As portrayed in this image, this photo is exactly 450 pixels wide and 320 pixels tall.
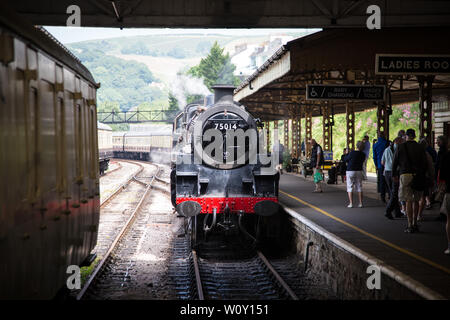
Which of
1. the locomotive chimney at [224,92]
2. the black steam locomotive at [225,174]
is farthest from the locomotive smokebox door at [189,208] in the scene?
the locomotive chimney at [224,92]

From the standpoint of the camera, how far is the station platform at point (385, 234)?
6.71m

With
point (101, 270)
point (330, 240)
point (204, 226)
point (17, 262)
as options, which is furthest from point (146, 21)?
point (17, 262)

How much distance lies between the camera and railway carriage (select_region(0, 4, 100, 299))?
12.1 feet

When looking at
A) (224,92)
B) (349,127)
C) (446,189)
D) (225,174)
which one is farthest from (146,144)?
(446,189)

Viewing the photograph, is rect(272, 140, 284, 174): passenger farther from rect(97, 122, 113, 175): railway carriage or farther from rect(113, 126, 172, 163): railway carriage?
rect(113, 126, 172, 163): railway carriage

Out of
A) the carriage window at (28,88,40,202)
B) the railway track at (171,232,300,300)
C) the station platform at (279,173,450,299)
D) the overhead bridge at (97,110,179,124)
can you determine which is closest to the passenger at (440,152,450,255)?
the station platform at (279,173,450,299)

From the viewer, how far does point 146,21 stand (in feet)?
36.1

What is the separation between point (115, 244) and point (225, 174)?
2.75 meters

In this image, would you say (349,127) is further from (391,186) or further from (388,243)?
(388,243)

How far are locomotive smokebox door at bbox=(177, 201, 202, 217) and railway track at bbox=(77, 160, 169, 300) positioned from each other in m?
1.42

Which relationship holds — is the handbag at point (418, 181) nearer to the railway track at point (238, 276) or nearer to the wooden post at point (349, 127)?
the railway track at point (238, 276)

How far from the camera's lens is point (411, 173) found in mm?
9430
